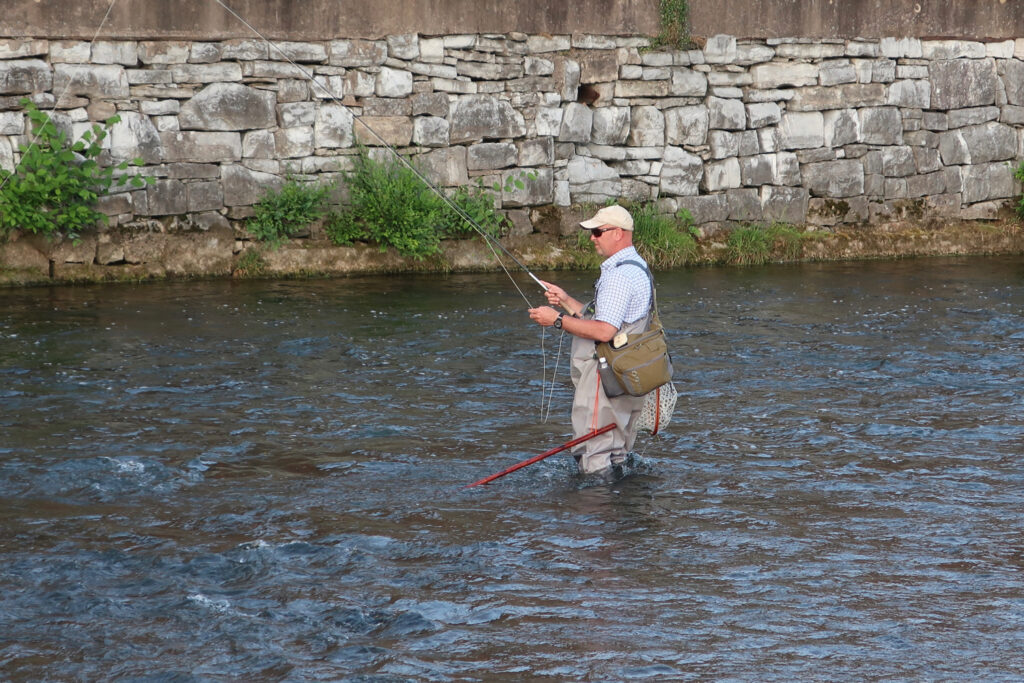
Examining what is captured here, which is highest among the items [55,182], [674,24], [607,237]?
[674,24]

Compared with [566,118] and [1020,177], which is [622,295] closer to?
[566,118]

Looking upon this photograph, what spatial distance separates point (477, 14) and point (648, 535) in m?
8.89

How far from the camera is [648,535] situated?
5.52 metres

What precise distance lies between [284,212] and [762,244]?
5.53 m

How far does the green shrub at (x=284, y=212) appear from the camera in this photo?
12.7m

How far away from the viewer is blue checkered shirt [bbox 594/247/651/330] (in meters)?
6.05

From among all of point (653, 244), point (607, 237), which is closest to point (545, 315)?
Result: point (607, 237)

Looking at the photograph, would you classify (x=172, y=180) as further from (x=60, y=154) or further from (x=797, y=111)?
(x=797, y=111)

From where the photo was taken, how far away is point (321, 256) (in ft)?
42.8

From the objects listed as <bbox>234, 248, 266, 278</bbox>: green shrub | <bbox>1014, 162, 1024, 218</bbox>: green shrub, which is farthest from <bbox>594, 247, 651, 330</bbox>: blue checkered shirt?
<bbox>1014, 162, 1024, 218</bbox>: green shrub

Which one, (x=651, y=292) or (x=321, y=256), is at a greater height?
(x=651, y=292)

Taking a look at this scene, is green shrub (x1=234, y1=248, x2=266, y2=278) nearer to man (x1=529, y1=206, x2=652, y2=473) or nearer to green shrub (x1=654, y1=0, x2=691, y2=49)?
green shrub (x1=654, y1=0, x2=691, y2=49)

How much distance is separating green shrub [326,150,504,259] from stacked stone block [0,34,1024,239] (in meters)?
0.28

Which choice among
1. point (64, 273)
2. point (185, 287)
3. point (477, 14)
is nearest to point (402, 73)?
point (477, 14)
